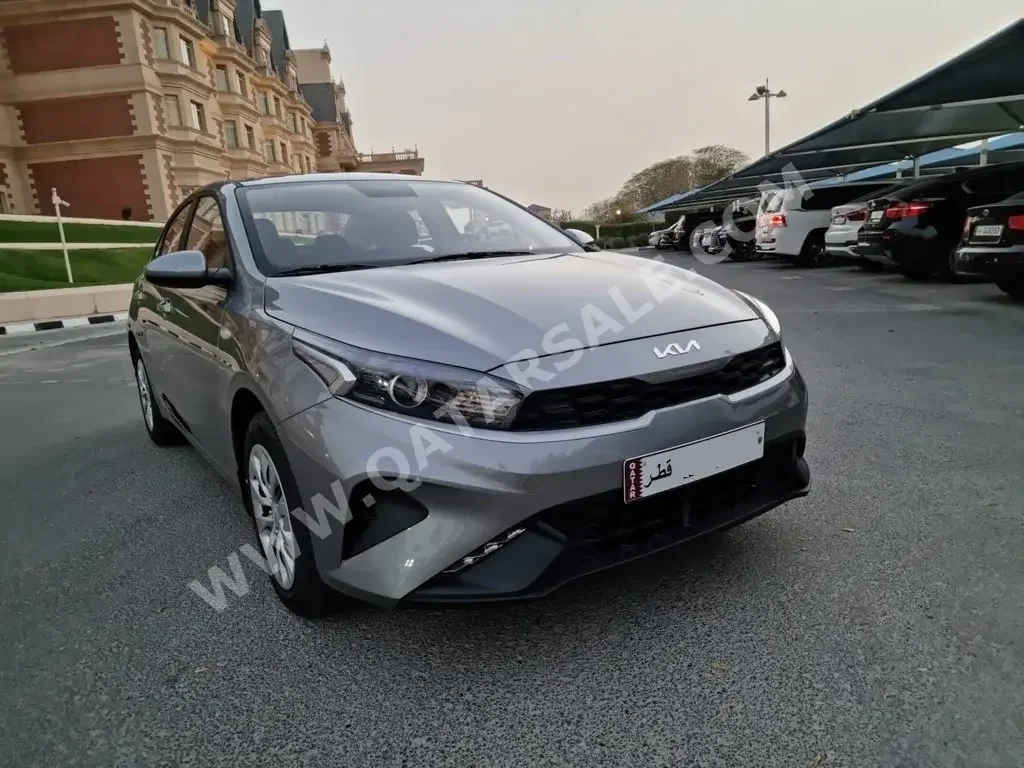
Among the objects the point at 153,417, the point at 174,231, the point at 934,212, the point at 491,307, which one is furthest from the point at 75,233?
the point at 491,307

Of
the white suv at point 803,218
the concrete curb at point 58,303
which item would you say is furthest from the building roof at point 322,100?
the white suv at point 803,218

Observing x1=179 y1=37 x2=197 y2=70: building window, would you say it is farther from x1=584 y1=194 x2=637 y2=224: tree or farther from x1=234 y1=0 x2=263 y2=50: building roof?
x1=584 y1=194 x2=637 y2=224: tree

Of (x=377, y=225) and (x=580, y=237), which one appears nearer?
(x=377, y=225)

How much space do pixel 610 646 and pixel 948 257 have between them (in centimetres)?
1013

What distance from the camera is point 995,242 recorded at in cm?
737

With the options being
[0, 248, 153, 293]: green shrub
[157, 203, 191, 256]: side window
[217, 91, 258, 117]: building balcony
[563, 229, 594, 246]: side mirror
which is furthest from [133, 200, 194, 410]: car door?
[217, 91, 258, 117]: building balcony

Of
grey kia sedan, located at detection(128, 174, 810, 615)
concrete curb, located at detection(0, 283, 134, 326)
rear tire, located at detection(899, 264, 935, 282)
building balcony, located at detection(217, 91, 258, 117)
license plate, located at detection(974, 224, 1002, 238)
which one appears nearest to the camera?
grey kia sedan, located at detection(128, 174, 810, 615)

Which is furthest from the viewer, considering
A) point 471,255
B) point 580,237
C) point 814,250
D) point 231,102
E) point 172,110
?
point 231,102

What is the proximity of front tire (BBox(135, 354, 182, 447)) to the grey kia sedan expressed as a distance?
5.10 ft

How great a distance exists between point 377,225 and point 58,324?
12.0 meters

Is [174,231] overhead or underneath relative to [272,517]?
overhead

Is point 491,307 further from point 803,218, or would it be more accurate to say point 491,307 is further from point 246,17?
point 246,17

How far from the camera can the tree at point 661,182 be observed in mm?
67750

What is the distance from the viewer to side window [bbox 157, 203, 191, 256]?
393 centimetres
